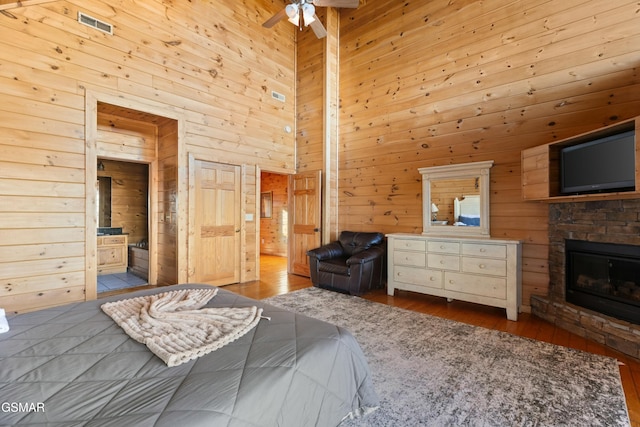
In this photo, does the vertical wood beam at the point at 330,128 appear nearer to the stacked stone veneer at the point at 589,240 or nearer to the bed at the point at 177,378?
the stacked stone veneer at the point at 589,240

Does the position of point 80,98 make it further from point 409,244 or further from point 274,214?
point 274,214

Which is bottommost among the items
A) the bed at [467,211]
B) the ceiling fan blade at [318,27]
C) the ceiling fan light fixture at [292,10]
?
the bed at [467,211]

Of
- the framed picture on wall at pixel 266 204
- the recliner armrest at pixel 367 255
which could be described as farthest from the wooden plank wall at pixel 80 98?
the framed picture on wall at pixel 266 204

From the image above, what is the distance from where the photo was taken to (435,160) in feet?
14.6

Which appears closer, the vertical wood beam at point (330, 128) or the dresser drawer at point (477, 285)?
the dresser drawer at point (477, 285)

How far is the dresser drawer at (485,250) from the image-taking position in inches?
135

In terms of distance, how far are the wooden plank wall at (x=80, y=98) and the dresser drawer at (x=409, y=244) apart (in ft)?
8.76

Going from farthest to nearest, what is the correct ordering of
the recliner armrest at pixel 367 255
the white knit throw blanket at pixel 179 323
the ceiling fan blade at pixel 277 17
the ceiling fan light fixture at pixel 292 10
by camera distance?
the recliner armrest at pixel 367 255 → the ceiling fan blade at pixel 277 17 → the ceiling fan light fixture at pixel 292 10 → the white knit throw blanket at pixel 179 323

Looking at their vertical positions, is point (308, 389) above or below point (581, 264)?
below

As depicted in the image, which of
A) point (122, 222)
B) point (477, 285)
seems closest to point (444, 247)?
point (477, 285)

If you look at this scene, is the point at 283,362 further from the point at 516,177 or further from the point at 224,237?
the point at 224,237

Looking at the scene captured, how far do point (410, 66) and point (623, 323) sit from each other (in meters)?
4.12

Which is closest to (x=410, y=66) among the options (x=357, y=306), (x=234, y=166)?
(x=234, y=166)

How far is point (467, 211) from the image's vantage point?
4117mm
